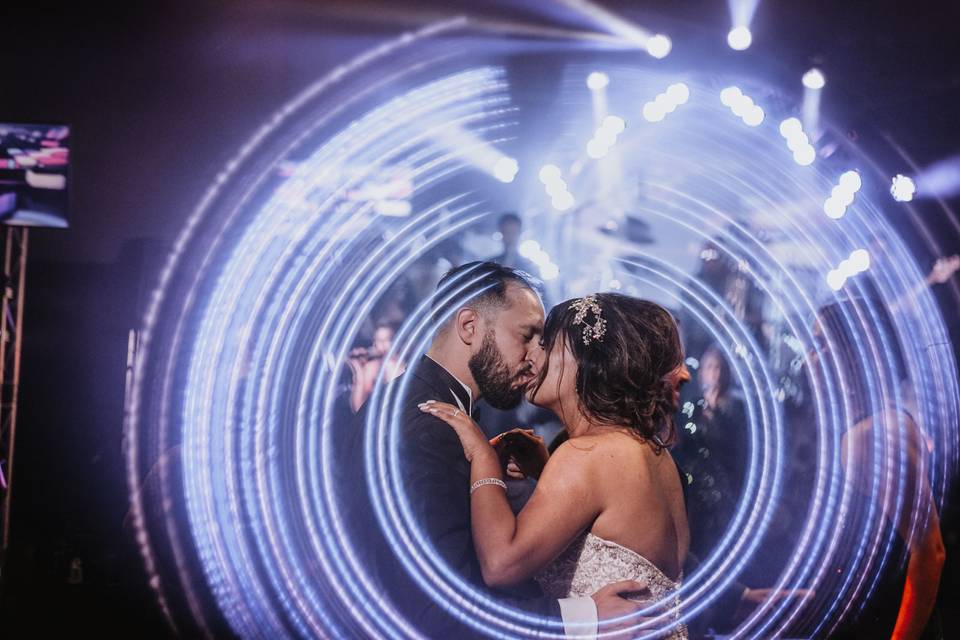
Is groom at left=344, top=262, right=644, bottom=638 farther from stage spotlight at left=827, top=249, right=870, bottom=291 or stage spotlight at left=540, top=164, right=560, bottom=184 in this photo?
stage spotlight at left=540, top=164, right=560, bottom=184

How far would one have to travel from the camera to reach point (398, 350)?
6426mm

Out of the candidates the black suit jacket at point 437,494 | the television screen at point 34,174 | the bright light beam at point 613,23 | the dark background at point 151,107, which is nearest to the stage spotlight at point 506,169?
the dark background at point 151,107

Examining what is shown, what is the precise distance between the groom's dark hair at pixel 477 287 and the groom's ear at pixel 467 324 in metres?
0.03

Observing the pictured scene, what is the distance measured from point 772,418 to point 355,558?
10.3ft

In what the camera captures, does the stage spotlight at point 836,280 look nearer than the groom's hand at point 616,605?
No

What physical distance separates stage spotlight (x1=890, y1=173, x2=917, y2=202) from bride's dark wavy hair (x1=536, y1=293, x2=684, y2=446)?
454 cm

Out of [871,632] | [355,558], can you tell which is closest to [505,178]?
[355,558]

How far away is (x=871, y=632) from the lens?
132 inches

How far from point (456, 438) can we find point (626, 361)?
673mm

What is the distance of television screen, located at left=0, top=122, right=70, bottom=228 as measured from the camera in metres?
5.56

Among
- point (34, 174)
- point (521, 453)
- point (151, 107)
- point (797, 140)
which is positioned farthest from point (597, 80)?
point (521, 453)

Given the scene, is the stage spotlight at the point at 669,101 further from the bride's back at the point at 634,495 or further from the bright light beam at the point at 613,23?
the bride's back at the point at 634,495

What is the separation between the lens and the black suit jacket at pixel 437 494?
2.54 m

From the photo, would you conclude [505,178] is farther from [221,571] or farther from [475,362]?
[475,362]
